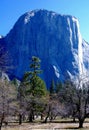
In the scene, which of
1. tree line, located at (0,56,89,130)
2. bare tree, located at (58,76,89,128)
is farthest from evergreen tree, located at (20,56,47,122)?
bare tree, located at (58,76,89,128)

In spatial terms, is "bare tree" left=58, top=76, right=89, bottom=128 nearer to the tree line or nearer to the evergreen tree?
the tree line

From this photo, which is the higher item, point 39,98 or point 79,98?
point 39,98

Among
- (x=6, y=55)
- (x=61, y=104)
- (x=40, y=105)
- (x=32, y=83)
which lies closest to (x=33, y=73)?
(x=32, y=83)

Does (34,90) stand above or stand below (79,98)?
above

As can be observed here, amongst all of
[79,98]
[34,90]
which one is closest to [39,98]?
[34,90]

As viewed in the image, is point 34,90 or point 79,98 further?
point 34,90

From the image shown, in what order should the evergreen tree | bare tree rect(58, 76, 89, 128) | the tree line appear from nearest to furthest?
bare tree rect(58, 76, 89, 128), the tree line, the evergreen tree

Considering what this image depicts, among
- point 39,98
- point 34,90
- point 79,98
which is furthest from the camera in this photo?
point 34,90

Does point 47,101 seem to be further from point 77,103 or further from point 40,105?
point 77,103

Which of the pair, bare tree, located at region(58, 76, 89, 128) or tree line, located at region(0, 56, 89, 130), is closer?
bare tree, located at region(58, 76, 89, 128)

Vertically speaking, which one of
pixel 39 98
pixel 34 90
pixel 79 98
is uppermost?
pixel 34 90

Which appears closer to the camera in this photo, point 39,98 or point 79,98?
point 79,98

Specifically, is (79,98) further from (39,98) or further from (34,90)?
(34,90)

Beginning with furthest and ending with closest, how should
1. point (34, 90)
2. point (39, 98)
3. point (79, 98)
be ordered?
point (34, 90), point (39, 98), point (79, 98)
